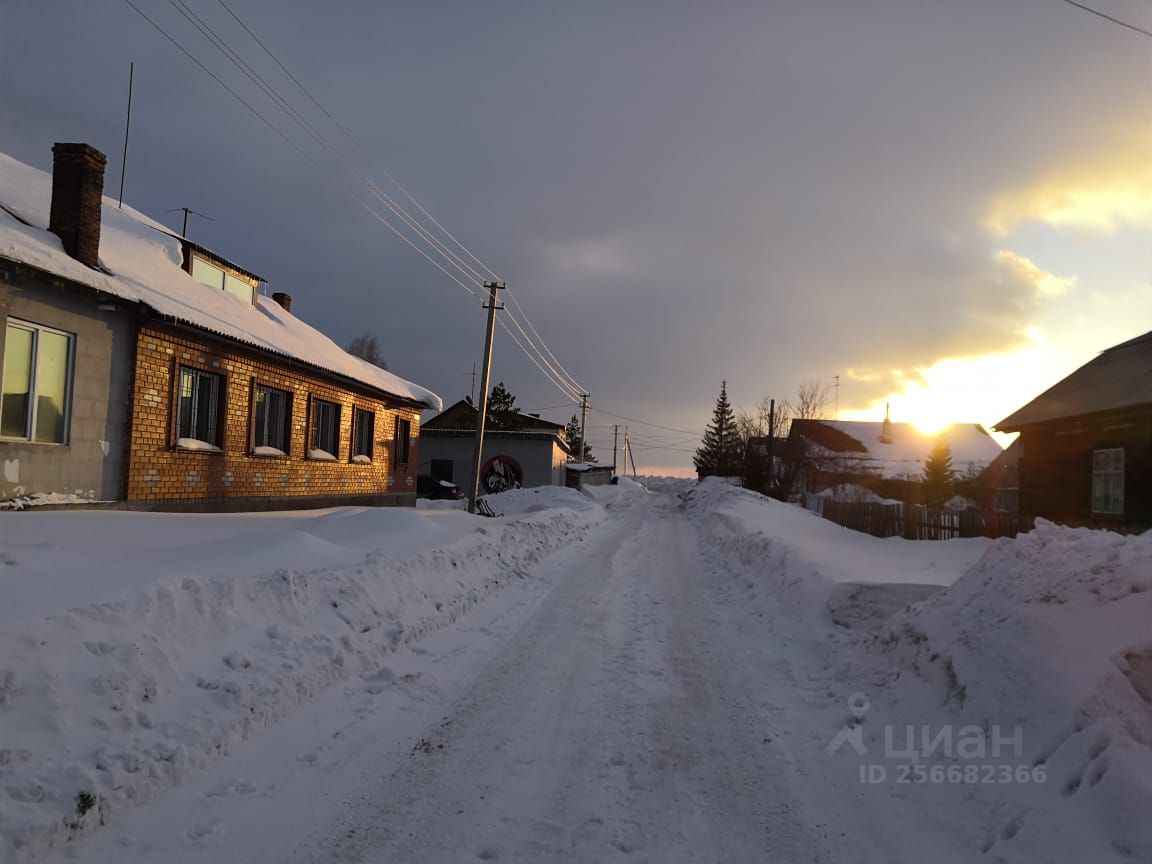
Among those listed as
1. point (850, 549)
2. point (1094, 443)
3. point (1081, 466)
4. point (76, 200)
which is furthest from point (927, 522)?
→ point (76, 200)

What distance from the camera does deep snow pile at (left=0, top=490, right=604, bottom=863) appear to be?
3.69 m

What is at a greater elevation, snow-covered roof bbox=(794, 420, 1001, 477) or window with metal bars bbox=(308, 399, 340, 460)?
snow-covered roof bbox=(794, 420, 1001, 477)

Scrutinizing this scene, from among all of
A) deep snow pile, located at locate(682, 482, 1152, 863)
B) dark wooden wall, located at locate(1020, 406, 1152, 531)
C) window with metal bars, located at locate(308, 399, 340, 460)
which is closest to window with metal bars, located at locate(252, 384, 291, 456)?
window with metal bars, located at locate(308, 399, 340, 460)

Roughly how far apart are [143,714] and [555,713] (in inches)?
117

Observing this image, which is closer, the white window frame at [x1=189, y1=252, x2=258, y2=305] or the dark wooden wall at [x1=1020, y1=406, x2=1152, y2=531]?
the dark wooden wall at [x1=1020, y1=406, x2=1152, y2=531]

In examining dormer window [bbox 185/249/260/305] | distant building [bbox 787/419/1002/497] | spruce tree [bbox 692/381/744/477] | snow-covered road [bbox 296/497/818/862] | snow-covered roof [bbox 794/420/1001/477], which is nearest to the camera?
snow-covered road [bbox 296/497/818/862]

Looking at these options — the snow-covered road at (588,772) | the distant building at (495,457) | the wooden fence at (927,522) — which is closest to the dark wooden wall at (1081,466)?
the wooden fence at (927,522)

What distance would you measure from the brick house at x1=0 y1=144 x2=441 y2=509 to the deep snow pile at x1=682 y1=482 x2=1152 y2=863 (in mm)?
11072

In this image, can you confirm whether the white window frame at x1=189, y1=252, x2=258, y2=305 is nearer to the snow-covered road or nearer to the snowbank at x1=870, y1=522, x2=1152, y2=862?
the snow-covered road

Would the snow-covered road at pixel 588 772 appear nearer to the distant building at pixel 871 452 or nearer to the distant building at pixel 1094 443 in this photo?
the distant building at pixel 1094 443

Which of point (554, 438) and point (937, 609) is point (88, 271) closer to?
point (937, 609)

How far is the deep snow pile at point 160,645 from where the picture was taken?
3.69 m

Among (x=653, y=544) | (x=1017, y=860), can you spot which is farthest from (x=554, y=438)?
(x=1017, y=860)

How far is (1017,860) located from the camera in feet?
11.6
